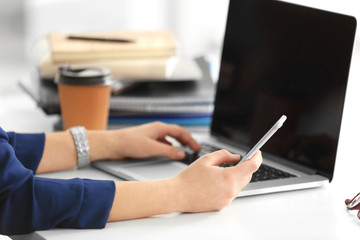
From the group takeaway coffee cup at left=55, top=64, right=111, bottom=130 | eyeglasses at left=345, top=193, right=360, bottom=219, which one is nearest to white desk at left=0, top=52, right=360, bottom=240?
eyeglasses at left=345, top=193, right=360, bottom=219

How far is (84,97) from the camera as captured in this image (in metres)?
1.37

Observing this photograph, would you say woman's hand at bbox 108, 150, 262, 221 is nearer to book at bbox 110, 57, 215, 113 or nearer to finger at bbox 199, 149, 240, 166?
finger at bbox 199, 149, 240, 166

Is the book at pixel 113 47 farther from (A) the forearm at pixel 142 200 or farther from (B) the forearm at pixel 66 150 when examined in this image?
(A) the forearm at pixel 142 200

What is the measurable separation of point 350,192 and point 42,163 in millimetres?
524

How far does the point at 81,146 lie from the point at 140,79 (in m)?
0.38

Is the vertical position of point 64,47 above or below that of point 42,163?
above

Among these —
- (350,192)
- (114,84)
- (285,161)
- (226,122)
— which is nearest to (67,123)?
(114,84)

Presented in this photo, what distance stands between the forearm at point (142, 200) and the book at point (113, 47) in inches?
25.5

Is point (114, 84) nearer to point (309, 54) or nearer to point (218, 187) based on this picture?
point (309, 54)

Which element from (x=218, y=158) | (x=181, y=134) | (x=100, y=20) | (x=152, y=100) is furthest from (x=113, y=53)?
(x=100, y=20)

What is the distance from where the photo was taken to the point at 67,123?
54.8 inches

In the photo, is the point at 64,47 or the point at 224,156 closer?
the point at 224,156

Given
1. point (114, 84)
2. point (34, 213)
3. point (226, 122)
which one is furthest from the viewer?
point (114, 84)

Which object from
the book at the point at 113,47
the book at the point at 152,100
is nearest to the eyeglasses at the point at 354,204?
the book at the point at 152,100
